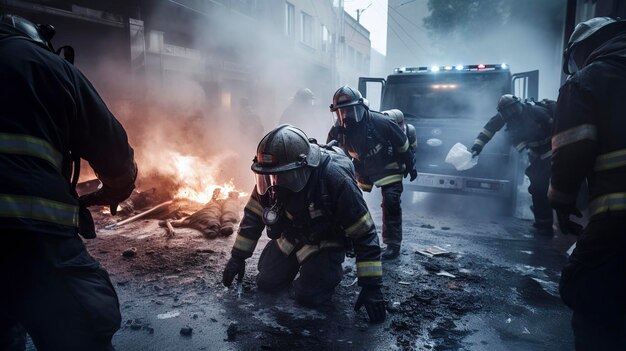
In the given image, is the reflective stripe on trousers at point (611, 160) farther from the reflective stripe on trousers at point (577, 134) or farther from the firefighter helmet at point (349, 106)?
the firefighter helmet at point (349, 106)

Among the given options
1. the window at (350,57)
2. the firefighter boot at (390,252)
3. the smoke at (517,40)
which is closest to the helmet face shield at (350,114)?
the firefighter boot at (390,252)

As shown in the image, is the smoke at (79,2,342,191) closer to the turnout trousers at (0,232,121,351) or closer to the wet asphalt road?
the wet asphalt road

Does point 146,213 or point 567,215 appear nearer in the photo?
point 567,215

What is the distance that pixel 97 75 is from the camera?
762cm

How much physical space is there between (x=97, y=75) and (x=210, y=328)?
21.2 feet

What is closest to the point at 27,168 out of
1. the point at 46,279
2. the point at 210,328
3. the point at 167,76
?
the point at 46,279

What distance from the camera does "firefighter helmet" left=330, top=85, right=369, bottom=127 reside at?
458 cm

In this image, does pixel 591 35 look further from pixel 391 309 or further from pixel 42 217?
pixel 42 217

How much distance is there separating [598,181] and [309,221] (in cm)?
183

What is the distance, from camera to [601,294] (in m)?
1.95

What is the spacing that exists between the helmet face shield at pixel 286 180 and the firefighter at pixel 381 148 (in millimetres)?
1942

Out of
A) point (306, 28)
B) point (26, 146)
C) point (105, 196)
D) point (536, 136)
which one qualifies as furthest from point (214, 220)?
point (306, 28)

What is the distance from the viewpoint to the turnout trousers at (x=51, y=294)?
152cm

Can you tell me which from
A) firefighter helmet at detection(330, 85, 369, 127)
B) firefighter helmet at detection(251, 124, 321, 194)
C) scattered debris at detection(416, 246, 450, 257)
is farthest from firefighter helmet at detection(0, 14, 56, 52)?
scattered debris at detection(416, 246, 450, 257)
